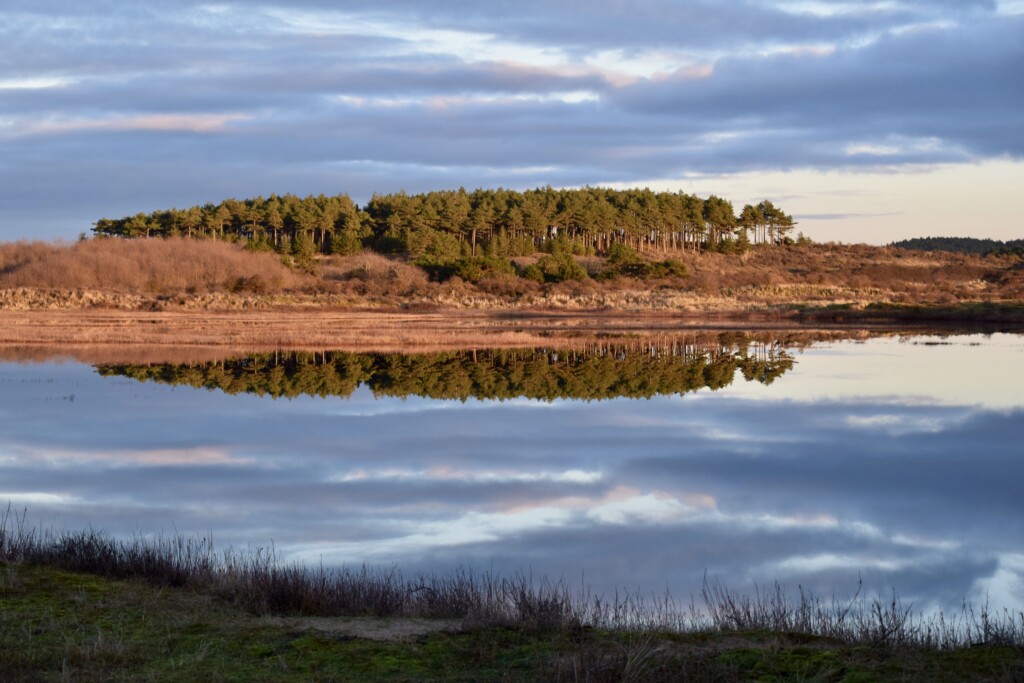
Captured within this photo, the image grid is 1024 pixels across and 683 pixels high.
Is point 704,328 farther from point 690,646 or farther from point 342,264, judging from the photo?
point 342,264

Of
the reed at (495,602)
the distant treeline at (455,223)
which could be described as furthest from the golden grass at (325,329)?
the distant treeline at (455,223)

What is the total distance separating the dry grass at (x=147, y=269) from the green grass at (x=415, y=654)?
2071 inches

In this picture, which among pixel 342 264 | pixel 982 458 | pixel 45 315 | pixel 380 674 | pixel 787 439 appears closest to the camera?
pixel 380 674

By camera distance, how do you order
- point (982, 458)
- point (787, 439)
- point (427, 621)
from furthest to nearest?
point (787, 439), point (982, 458), point (427, 621)

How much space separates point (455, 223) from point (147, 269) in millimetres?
36571

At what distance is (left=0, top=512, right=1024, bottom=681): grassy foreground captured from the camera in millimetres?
5828

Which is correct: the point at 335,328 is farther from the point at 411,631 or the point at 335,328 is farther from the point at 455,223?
the point at 455,223

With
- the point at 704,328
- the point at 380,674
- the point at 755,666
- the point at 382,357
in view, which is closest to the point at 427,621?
the point at 380,674

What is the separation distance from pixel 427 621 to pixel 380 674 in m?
1.34

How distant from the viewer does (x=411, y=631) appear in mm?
6820

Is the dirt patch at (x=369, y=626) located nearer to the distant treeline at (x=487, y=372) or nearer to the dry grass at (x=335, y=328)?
the distant treeline at (x=487, y=372)

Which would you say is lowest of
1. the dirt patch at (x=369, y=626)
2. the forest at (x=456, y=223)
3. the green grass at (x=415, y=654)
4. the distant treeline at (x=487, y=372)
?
the dirt patch at (x=369, y=626)

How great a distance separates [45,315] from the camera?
149 feet

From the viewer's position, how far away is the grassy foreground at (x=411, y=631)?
19.1 ft
